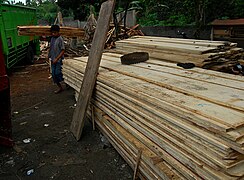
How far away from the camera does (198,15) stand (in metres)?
9.28

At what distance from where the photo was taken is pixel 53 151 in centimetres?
352

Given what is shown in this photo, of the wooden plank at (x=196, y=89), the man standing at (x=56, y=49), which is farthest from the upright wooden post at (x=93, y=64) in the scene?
the man standing at (x=56, y=49)

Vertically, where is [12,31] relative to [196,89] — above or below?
above

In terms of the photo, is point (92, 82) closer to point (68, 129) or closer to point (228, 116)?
point (68, 129)

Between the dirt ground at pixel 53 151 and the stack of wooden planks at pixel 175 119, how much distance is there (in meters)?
0.27

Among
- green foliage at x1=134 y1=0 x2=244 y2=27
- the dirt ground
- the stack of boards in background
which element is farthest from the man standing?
green foliage at x1=134 y1=0 x2=244 y2=27

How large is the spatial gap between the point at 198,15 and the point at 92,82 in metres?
7.25

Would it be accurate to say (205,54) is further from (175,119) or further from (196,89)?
(175,119)

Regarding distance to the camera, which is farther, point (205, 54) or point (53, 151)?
point (205, 54)

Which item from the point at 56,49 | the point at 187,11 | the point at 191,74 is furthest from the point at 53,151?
the point at 187,11

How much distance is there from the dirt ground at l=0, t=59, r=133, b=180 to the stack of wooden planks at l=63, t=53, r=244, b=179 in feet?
0.90

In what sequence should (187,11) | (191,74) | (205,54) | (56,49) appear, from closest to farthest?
(191,74) < (205,54) < (56,49) < (187,11)

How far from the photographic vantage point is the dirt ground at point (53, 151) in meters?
3.01

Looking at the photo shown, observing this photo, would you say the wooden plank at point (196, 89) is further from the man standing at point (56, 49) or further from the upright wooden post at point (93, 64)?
the man standing at point (56, 49)
